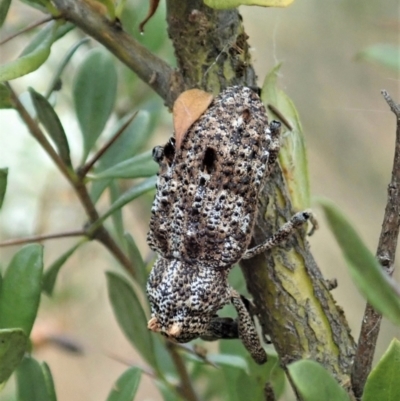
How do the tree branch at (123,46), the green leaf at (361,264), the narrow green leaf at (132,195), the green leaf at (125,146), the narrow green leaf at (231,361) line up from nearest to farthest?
the green leaf at (361,264) < the tree branch at (123,46) < the narrow green leaf at (132,195) < the narrow green leaf at (231,361) < the green leaf at (125,146)

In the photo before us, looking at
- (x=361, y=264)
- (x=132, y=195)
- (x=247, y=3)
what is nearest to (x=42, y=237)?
(x=132, y=195)

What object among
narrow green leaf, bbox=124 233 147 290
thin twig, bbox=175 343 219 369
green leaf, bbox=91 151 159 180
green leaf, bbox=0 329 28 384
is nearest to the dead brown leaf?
green leaf, bbox=91 151 159 180

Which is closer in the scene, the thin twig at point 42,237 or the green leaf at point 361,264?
the green leaf at point 361,264

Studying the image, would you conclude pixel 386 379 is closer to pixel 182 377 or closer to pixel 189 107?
pixel 189 107

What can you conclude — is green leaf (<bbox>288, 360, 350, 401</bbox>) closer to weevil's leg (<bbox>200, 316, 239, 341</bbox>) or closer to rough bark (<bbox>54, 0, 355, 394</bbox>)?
rough bark (<bbox>54, 0, 355, 394</bbox>)

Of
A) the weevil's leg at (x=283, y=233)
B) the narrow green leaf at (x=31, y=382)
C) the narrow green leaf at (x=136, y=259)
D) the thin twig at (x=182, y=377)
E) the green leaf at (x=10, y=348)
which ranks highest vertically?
the narrow green leaf at (x=136, y=259)

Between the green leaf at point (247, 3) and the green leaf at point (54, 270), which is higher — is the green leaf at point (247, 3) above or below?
above

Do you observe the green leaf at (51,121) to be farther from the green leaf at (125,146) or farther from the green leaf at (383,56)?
the green leaf at (383,56)

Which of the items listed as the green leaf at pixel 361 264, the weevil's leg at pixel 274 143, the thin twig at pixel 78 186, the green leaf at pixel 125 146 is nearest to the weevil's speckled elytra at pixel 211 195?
the weevil's leg at pixel 274 143

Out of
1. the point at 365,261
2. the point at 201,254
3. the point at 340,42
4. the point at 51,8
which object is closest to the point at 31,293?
the point at 201,254
